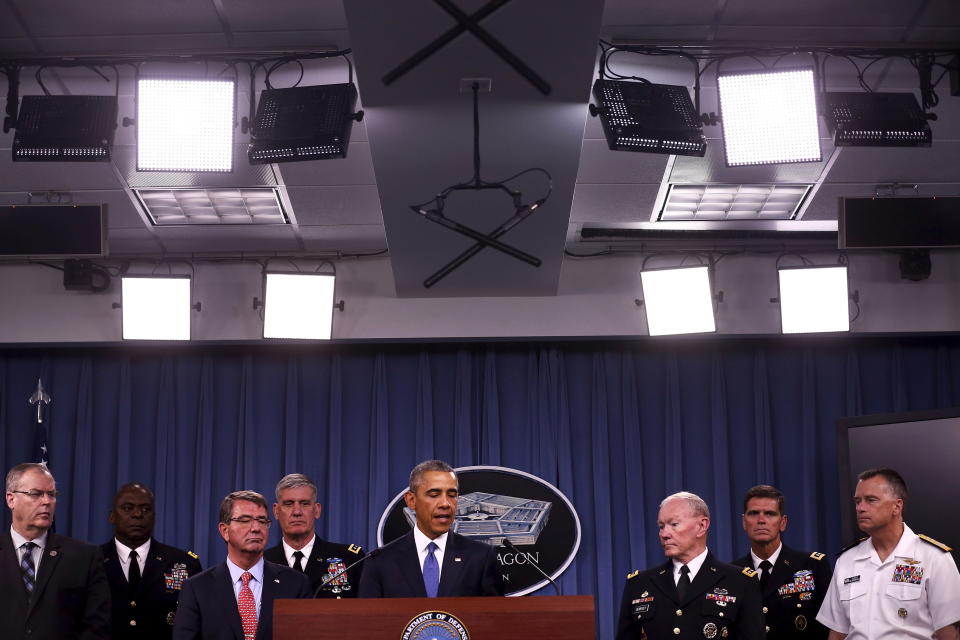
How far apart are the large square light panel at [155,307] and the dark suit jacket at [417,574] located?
3.09m

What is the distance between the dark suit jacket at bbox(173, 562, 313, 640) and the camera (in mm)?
3623

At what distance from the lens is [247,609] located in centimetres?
373

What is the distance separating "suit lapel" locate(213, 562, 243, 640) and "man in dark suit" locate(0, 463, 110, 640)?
2.95ft

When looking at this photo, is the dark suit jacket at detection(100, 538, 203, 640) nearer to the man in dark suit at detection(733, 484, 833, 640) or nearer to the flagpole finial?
the flagpole finial

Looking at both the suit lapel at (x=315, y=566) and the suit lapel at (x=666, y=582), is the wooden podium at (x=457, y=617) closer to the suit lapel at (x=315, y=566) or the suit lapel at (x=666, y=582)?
the suit lapel at (x=666, y=582)

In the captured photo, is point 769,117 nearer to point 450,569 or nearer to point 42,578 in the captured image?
point 450,569

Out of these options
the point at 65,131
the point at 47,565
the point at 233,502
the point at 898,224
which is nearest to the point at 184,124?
the point at 65,131

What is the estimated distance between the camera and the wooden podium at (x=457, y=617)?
3.04m

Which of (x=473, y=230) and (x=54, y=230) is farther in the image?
(x=54, y=230)

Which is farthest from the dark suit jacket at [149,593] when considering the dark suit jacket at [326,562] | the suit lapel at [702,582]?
the suit lapel at [702,582]

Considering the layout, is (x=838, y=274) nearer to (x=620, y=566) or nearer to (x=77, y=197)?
(x=620, y=566)

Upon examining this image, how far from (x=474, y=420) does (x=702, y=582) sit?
9.88 ft

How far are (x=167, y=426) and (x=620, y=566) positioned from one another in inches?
111

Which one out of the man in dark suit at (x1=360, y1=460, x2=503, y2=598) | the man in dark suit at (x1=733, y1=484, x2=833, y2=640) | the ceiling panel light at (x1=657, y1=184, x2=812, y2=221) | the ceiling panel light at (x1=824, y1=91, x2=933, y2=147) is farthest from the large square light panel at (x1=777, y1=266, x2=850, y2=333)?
the man in dark suit at (x1=360, y1=460, x2=503, y2=598)
